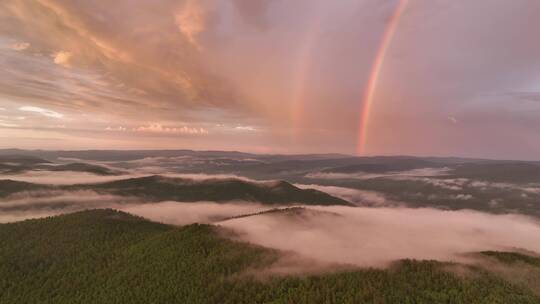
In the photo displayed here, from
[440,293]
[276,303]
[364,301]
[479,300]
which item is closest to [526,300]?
[479,300]

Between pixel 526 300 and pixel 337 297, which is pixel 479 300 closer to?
pixel 526 300

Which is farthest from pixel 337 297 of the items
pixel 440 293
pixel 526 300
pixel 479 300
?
pixel 526 300

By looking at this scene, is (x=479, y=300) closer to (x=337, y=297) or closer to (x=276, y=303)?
(x=337, y=297)

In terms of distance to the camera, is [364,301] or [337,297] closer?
[364,301]

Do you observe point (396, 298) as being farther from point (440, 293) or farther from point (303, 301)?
point (303, 301)

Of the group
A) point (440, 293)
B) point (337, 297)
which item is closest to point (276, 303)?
point (337, 297)

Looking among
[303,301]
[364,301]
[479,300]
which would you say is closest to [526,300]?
[479,300]
